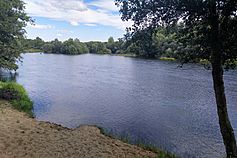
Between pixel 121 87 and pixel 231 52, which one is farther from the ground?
pixel 231 52

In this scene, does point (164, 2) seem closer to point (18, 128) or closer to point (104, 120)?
point (18, 128)

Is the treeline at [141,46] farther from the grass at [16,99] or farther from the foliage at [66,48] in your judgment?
→ the grass at [16,99]

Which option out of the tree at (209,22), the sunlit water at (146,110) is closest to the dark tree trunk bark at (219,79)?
the tree at (209,22)

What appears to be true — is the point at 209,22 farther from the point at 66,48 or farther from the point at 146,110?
the point at 66,48

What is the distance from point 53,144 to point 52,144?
0.18 feet

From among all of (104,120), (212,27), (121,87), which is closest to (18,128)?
(104,120)

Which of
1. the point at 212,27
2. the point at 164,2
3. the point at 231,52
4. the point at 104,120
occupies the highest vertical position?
the point at 164,2

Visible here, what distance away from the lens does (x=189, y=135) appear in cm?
2570

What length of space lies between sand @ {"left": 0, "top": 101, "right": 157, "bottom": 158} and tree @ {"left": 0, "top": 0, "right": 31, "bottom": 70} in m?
10.3

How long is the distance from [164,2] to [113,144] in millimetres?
8935

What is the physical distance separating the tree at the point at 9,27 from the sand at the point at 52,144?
33.7ft

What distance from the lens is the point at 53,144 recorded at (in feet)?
54.9

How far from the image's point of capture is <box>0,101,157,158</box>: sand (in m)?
15.2

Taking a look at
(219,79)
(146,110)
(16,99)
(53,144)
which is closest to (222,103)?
(219,79)
